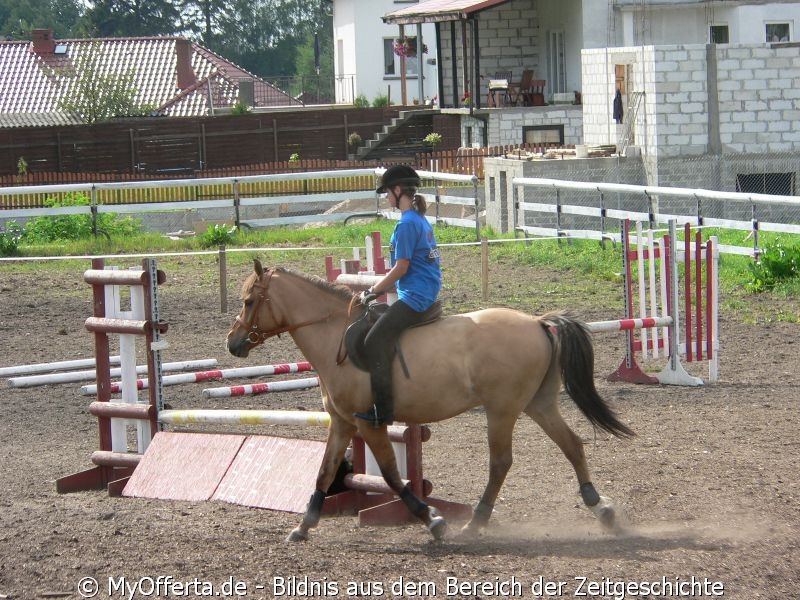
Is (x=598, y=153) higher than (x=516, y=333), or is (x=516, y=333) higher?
(x=598, y=153)

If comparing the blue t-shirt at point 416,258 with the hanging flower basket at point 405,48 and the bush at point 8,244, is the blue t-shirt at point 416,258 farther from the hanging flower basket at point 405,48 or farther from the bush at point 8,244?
the hanging flower basket at point 405,48

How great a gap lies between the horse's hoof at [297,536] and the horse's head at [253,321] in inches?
41.6

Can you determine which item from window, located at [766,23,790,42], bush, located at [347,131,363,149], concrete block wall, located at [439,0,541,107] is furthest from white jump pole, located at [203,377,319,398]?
bush, located at [347,131,363,149]

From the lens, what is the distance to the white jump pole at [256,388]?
Answer: 9398mm

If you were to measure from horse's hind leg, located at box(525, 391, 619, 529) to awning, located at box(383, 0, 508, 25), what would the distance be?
30039 millimetres

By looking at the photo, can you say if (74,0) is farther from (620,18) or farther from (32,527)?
(32,527)

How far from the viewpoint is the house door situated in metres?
37.7

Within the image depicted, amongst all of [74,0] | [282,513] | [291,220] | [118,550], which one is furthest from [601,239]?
[74,0]

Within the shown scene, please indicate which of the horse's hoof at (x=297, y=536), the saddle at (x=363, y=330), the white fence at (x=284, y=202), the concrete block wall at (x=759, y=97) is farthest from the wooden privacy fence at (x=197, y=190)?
the horse's hoof at (x=297, y=536)

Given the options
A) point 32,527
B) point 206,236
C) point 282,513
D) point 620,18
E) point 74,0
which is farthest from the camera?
point 74,0

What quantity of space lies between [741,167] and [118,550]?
20923 millimetres

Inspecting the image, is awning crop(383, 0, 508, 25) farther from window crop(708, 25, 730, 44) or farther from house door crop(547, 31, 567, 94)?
window crop(708, 25, 730, 44)

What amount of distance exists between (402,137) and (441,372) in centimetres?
3517

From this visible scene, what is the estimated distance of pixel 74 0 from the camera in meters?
94.6
